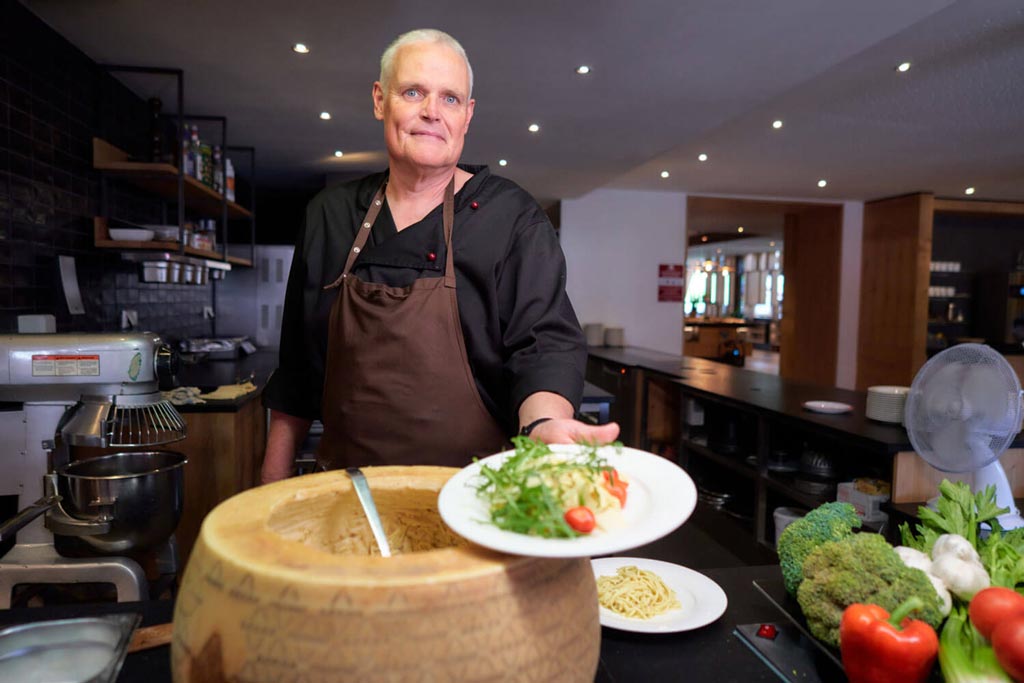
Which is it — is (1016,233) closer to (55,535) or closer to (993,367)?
(993,367)

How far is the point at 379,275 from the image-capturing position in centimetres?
136

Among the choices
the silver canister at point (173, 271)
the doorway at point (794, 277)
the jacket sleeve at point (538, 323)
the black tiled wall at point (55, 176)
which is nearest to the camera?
the jacket sleeve at point (538, 323)

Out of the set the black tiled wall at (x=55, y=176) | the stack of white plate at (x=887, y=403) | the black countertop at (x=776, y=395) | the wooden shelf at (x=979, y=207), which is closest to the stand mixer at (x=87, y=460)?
the black tiled wall at (x=55, y=176)

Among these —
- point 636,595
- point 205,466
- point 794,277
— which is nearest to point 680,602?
point 636,595

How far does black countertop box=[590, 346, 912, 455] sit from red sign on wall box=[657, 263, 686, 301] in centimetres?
224

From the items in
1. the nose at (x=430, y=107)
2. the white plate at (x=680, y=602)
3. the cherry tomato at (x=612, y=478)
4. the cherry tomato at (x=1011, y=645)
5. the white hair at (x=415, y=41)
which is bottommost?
the white plate at (x=680, y=602)

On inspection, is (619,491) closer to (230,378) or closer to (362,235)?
(362,235)

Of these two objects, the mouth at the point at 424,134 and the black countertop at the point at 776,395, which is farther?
the black countertop at the point at 776,395

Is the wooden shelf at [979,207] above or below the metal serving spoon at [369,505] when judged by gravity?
above

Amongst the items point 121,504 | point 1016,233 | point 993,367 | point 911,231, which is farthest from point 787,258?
point 121,504

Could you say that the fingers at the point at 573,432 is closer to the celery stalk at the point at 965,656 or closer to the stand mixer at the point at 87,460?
the celery stalk at the point at 965,656

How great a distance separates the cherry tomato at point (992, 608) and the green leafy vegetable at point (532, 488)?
44cm

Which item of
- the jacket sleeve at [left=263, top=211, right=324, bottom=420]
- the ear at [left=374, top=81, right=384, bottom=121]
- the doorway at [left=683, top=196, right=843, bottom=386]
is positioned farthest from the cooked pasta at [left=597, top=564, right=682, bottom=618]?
the doorway at [left=683, top=196, right=843, bottom=386]

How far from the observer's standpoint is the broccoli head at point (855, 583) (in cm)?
77
